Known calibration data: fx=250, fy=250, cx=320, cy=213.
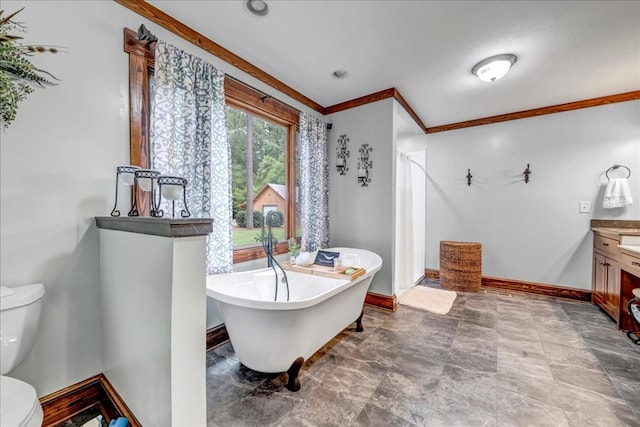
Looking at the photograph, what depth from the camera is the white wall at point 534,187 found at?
304cm

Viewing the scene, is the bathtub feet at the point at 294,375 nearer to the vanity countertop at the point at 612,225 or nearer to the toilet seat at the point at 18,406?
the toilet seat at the point at 18,406

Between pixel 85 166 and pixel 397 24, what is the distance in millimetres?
2282

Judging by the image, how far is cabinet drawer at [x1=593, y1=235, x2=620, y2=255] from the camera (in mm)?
2521

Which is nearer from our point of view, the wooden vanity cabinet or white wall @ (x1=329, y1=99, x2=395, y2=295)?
the wooden vanity cabinet

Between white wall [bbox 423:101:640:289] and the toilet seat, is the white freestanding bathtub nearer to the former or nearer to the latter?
the toilet seat

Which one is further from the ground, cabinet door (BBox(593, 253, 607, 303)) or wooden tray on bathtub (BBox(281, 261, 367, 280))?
wooden tray on bathtub (BBox(281, 261, 367, 280))

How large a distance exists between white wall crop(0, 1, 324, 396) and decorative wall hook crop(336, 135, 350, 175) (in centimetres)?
224

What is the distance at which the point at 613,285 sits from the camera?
2.54 m

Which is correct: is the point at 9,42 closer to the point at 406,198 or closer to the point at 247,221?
the point at 247,221

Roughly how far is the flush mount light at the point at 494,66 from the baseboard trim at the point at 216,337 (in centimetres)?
→ 333

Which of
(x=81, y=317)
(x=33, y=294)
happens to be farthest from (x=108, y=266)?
(x=81, y=317)

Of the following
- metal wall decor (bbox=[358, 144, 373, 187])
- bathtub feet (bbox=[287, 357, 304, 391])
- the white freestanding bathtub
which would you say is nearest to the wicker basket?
metal wall decor (bbox=[358, 144, 373, 187])

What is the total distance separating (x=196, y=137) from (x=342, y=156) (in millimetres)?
1849

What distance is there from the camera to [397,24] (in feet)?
6.09
